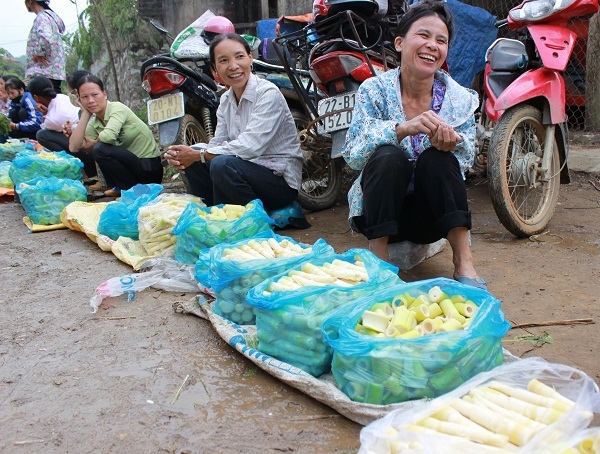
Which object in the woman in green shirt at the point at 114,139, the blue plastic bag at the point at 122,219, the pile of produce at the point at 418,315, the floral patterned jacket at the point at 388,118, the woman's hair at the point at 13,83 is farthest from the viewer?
the woman's hair at the point at 13,83

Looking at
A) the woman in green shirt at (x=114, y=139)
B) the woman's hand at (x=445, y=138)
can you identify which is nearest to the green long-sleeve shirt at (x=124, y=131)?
the woman in green shirt at (x=114, y=139)

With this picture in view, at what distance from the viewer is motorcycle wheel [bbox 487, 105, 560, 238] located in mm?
3123

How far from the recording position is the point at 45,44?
6820 millimetres

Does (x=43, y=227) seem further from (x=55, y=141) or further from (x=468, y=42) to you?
(x=468, y=42)

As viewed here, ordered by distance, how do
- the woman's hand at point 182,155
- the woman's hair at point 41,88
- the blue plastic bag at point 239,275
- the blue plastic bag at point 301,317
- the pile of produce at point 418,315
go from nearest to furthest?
the pile of produce at point 418,315 < the blue plastic bag at point 301,317 < the blue plastic bag at point 239,275 < the woman's hand at point 182,155 < the woman's hair at point 41,88

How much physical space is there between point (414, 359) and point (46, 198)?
12.8 ft

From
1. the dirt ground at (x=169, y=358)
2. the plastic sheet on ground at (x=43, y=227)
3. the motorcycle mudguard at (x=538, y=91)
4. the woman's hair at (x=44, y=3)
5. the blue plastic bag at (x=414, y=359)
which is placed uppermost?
the woman's hair at (x=44, y=3)

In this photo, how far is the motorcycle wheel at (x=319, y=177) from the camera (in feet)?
14.5

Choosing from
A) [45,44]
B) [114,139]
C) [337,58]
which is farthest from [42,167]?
Answer: [337,58]

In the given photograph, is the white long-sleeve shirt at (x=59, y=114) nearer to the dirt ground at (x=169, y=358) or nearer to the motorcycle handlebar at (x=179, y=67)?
the motorcycle handlebar at (x=179, y=67)

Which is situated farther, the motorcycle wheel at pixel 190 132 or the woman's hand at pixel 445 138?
the motorcycle wheel at pixel 190 132

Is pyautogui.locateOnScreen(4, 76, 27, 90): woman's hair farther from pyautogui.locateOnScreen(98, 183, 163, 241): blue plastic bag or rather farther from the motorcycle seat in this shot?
the motorcycle seat

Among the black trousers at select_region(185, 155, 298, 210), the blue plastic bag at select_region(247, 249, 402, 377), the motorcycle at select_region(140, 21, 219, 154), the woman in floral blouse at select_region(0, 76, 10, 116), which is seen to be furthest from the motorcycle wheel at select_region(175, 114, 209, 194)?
the woman in floral blouse at select_region(0, 76, 10, 116)

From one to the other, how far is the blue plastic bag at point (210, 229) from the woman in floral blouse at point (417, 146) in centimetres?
56
